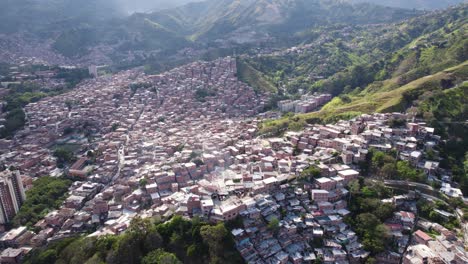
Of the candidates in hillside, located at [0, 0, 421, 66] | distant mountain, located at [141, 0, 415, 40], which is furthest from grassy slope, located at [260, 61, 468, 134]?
distant mountain, located at [141, 0, 415, 40]

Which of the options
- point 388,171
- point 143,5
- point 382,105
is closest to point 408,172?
point 388,171

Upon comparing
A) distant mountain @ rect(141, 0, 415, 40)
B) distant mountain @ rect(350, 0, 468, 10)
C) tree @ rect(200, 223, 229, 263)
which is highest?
distant mountain @ rect(350, 0, 468, 10)

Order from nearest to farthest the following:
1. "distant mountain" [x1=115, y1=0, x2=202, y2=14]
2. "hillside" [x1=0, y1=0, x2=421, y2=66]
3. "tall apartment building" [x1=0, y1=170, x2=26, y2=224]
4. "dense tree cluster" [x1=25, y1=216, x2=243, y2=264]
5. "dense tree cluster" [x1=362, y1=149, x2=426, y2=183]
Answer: "dense tree cluster" [x1=25, y1=216, x2=243, y2=264], "dense tree cluster" [x1=362, y1=149, x2=426, y2=183], "tall apartment building" [x1=0, y1=170, x2=26, y2=224], "hillside" [x1=0, y1=0, x2=421, y2=66], "distant mountain" [x1=115, y1=0, x2=202, y2=14]

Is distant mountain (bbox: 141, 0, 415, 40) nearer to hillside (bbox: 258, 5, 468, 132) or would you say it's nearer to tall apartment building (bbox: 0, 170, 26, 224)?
hillside (bbox: 258, 5, 468, 132)

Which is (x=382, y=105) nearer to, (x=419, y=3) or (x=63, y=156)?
(x=63, y=156)

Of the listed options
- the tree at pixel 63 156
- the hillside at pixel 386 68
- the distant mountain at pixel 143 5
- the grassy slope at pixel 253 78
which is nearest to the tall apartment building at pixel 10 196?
the tree at pixel 63 156

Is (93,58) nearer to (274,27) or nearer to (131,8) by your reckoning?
(274,27)

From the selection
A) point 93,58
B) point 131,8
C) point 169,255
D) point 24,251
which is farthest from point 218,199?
point 131,8
